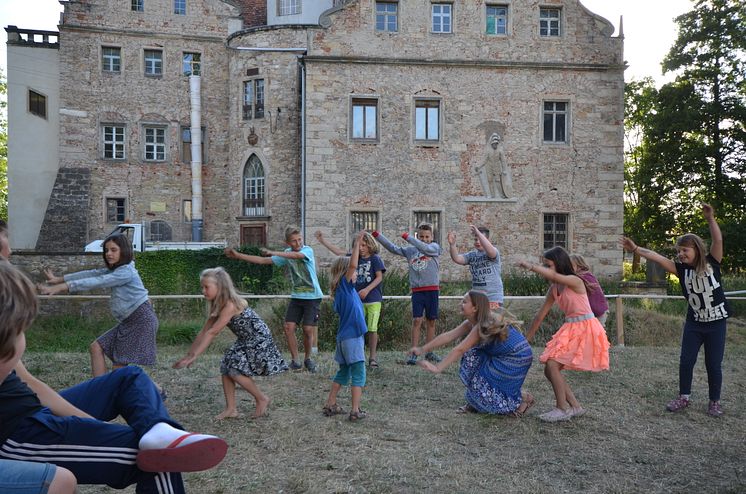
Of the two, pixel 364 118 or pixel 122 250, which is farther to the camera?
pixel 364 118

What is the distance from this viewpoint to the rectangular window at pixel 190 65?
3166cm

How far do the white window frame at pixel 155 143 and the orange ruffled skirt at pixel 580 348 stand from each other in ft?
90.1

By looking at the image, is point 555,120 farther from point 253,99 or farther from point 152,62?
point 152,62

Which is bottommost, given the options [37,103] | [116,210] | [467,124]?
[116,210]

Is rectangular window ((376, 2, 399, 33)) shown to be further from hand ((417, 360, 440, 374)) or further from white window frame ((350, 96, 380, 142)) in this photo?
hand ((417, 360, 440, 374))

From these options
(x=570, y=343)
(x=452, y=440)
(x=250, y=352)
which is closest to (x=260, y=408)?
(x=250, y=352)

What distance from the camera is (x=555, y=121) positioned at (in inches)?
1003

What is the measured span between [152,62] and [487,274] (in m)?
26.6

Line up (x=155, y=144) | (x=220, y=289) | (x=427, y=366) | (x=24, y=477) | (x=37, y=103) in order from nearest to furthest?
1. (x=24, y=477)
2. (x=427, y=366)
3. (x=220, y=289)
4. (x=37, y=103)
5. (x=155, y=144)

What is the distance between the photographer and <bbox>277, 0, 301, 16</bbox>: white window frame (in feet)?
102

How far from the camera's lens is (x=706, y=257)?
7480 mm

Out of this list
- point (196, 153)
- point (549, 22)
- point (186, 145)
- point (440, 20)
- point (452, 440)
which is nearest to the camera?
point (452, 440)

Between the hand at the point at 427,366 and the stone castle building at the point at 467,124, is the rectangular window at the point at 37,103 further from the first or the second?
the hand at the point at 427,366

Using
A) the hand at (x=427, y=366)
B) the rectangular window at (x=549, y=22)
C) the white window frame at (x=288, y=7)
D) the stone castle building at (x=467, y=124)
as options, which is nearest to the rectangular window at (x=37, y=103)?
the white window frame at (x=288, y=7)
